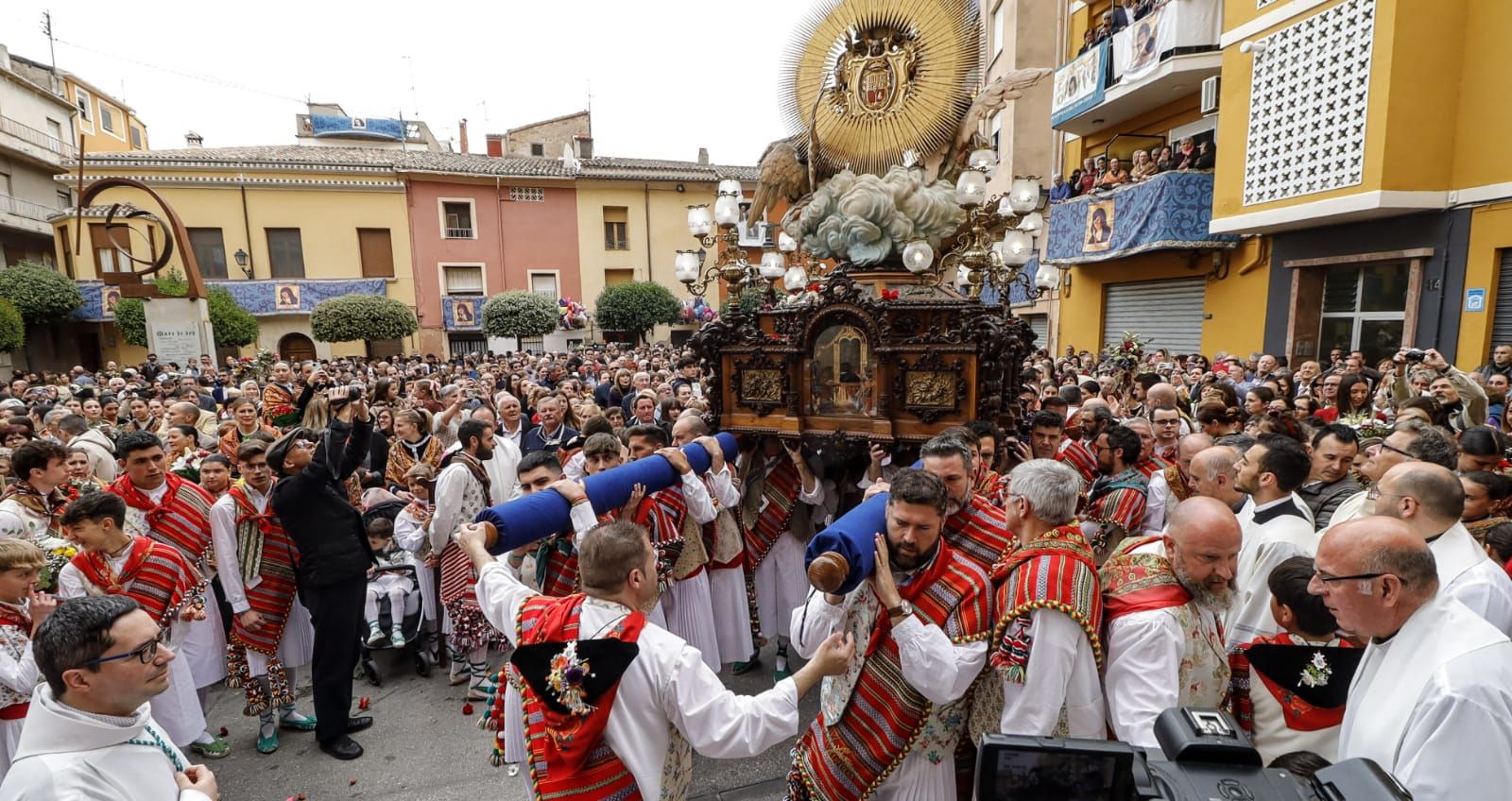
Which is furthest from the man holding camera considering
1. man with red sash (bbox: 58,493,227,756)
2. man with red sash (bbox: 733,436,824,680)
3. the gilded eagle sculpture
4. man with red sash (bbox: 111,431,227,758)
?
man with red sash (bbox: 111,431,227,758)

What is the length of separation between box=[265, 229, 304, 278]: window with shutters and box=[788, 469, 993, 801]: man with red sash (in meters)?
31.7

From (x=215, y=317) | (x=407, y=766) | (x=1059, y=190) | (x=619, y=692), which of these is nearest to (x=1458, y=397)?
(x=619, y=692)

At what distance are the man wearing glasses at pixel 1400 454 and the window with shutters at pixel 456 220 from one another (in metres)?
31.2

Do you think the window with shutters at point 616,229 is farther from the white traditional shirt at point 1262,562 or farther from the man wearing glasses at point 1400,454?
the white traditional shirt at point 1262,562

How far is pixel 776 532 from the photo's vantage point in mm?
5074

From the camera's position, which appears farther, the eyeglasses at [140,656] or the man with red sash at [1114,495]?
the man with red sash at [1114,495]

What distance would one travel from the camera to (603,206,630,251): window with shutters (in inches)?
1266

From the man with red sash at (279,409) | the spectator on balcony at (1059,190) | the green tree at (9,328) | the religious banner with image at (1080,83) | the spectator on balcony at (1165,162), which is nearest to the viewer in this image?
the man with red sash at (279,409)

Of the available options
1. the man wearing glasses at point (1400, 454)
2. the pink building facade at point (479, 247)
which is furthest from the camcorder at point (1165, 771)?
the pink building facade at point (479, 247)

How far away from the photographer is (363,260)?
95.4ft

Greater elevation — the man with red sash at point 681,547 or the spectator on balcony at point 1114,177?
the spectator on balcony at point 1114,177

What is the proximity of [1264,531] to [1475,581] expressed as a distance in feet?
2.45

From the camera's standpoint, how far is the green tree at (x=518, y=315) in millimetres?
26688

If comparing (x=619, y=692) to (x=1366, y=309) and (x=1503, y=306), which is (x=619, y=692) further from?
(x=1366, y=309)
